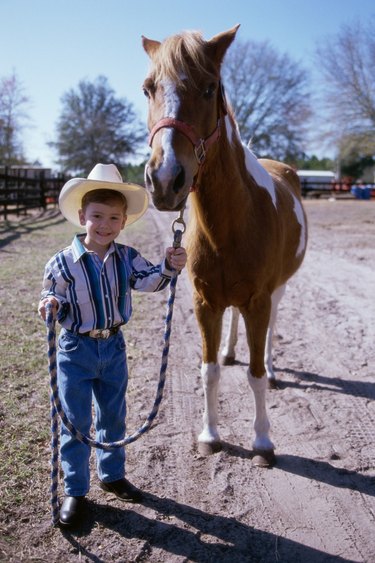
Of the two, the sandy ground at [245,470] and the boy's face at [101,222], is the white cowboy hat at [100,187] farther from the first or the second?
the sandy ground at [245,470]

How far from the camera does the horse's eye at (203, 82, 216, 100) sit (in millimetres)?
2324

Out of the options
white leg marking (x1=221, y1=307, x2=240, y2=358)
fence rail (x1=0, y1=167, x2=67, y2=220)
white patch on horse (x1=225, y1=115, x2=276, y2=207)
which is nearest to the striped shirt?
white patch on horse (x1=225, y1=115, x2=276, y2=207)

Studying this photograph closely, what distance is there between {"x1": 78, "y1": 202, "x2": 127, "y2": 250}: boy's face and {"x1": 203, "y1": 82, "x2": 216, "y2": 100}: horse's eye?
691mm

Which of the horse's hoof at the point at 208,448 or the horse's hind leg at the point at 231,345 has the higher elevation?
the horse's hind leg at the point at 231,345

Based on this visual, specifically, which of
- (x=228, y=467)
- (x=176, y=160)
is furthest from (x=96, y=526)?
(x=176, y=160)

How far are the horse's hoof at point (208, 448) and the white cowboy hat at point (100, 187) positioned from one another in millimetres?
1488

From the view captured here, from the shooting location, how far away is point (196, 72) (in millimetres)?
2273

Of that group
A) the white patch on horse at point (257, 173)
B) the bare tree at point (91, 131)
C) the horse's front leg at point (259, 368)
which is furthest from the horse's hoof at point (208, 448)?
the bare tree at point (91, 131)

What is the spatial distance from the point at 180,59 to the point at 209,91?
Result: 0.21 meters

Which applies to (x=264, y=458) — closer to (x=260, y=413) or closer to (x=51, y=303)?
(x=260, y=413)

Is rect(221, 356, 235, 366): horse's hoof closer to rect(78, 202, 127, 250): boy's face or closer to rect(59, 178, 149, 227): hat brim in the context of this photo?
rect(59, 178, 149, 227): hat brim

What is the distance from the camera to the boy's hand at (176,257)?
7.83 ft

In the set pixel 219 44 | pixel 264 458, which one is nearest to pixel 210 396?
pixel 264 458

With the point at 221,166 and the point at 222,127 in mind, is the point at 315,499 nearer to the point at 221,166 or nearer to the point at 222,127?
the point at 221,166
